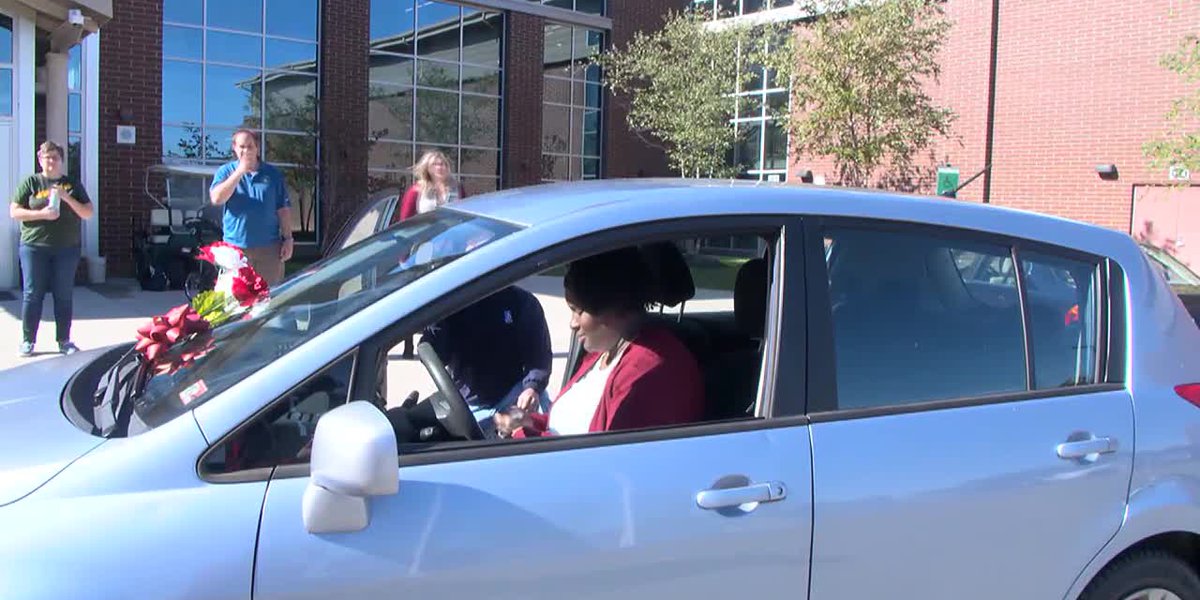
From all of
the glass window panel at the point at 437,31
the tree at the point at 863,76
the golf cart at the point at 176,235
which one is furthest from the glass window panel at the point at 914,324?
the glass window panel at the point at 437,31

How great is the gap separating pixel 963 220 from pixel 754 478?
3.50ft

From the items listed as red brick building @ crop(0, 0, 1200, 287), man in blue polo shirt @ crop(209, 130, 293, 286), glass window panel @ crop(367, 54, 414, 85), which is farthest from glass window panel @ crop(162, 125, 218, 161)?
man in blue polo shirt @ crop(209, 130, 293, 286)

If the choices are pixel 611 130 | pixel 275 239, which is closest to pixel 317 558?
pixel 275 239

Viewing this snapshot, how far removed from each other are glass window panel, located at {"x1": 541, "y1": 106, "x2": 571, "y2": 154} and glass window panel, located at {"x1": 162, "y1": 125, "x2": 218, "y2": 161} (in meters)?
8.29

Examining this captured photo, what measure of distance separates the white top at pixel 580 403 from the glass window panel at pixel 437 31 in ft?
64.5

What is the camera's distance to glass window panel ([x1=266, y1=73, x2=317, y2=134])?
19250 mm

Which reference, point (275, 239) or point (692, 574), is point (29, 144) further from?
point (692, 574)

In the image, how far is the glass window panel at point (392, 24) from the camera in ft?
67.7

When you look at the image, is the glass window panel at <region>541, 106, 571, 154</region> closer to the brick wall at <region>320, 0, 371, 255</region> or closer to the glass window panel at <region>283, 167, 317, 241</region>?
the brick wall at <region>320, 0, 371, 255</region>

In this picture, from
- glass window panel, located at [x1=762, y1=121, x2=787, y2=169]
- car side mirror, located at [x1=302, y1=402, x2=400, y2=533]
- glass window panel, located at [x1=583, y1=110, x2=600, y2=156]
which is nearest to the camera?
car side mirror, located at [x1=302, y1=402, x2=400, y2=533]

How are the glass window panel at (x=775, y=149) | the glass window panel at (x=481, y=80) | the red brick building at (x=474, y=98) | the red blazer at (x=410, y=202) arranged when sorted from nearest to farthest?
the red blazer at (x=410, y=202), the red brick building at (x=474, y=98), the glass window panel at (x=481, y=80), the glass window panel at (x=775, y=149)

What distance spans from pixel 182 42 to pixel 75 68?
3.30 metres

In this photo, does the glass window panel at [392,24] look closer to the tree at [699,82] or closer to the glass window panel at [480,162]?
the glass window panel at [480,162]

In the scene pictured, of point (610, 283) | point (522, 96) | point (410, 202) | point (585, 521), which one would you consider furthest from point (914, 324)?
point (522, 96)
